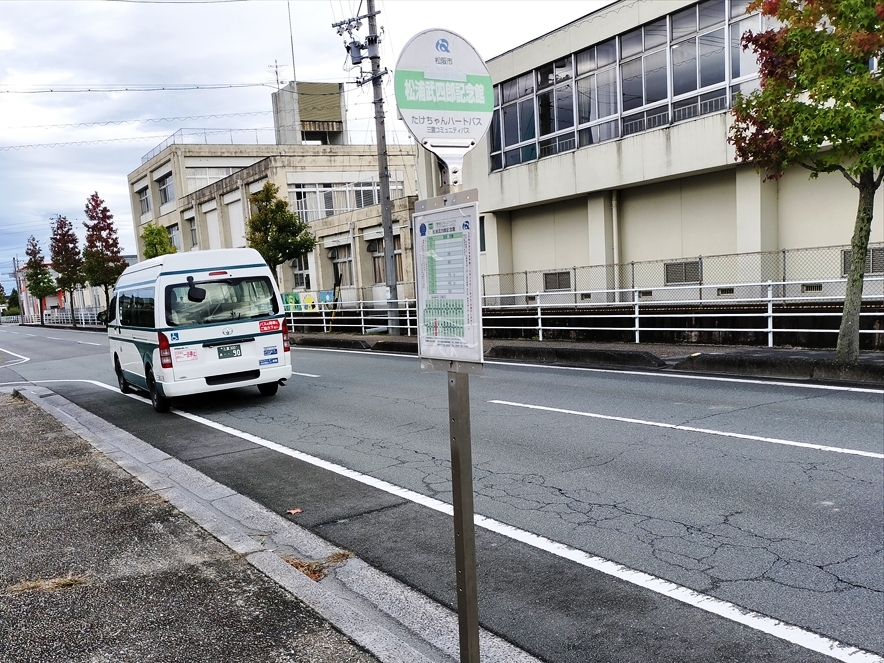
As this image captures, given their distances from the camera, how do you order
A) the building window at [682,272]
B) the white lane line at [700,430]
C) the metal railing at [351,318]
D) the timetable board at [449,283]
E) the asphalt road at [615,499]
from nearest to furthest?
the timetable board at [449,283] → the asphalt road at [615,499] → the white lane line at [700,430] → the building window at [682,272] → the metal railing at [351,318]

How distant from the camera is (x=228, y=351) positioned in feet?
37.2

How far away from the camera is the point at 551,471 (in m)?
6.88

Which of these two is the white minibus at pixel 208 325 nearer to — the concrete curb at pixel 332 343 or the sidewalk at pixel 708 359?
the sidewalk at pixel 708 359

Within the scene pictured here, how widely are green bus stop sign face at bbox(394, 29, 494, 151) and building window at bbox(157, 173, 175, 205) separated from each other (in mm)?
60400

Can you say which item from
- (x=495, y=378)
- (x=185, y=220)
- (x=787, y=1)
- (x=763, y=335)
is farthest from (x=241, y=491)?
(x=185, y=220)

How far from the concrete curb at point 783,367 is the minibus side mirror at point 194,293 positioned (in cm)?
831

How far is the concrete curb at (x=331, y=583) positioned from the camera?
3645 mm

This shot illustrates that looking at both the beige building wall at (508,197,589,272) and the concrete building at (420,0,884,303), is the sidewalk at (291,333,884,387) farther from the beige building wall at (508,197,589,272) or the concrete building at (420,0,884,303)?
the beige building wall at (508,197,589,272)

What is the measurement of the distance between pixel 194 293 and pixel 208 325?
53 centimetres

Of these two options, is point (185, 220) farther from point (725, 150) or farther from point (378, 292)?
point (725, 150)

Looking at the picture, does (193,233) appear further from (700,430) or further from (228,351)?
(700,430)

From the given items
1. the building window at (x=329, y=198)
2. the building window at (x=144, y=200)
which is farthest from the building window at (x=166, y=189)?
the building window at (x=329, y=198)

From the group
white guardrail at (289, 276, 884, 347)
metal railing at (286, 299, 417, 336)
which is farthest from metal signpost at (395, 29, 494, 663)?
metal railing at (286, 299, 417, 336)

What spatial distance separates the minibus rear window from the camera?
36.3ft
